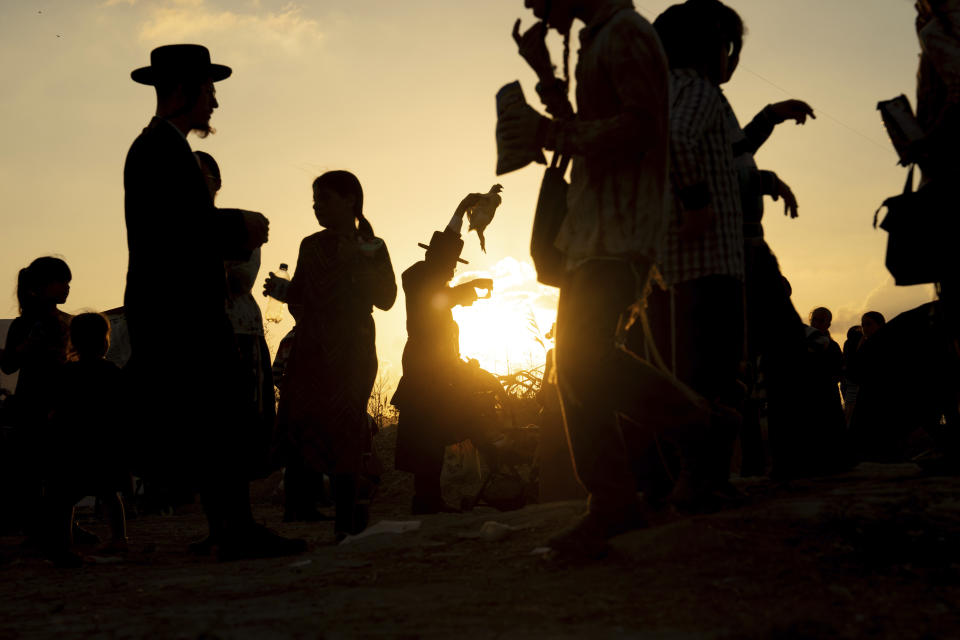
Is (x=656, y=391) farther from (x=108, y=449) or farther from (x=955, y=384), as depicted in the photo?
(x=108, y=449)

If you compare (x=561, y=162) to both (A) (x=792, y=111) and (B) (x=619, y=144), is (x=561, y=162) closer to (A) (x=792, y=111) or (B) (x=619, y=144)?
(B) (x=619, y=144)

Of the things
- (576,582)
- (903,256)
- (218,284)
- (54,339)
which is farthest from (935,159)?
(54,339)

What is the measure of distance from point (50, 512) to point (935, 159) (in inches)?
174

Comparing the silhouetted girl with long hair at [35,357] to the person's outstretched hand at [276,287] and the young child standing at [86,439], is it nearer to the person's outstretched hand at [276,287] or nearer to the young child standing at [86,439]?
the young child standing at [86,439]

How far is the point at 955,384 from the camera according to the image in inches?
184

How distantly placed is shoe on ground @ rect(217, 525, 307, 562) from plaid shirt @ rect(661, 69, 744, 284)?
6.74ft

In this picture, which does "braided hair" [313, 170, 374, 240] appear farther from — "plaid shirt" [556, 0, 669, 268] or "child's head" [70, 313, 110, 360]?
"plaid shirt" [556, 0, 669, 268]

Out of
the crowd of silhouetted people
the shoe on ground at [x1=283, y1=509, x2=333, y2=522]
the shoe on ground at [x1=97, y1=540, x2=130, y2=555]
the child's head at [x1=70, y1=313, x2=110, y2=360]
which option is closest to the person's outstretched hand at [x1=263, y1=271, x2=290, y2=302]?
the crowd of silhouetted people

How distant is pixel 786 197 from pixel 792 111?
447 millimetres

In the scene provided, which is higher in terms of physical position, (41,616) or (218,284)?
(218,284)

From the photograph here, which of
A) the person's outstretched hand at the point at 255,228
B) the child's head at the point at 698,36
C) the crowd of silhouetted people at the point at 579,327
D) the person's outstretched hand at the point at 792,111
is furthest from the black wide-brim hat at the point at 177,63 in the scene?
the person's outstretched hand at the point at 792,111

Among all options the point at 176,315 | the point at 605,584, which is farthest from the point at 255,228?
the point at 605,584

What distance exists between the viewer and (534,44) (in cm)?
334

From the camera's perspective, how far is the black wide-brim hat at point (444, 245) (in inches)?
263
